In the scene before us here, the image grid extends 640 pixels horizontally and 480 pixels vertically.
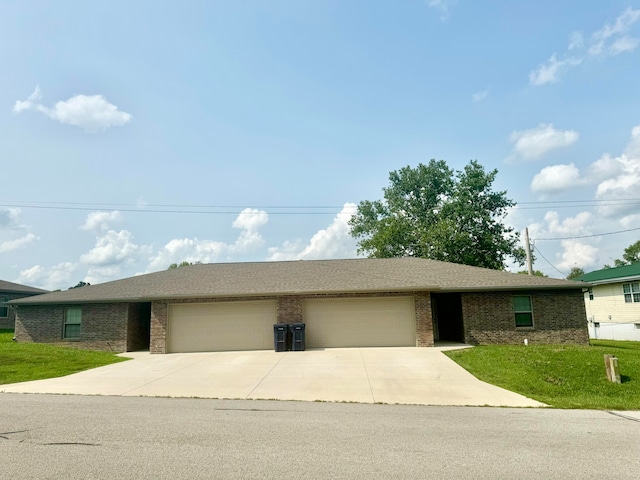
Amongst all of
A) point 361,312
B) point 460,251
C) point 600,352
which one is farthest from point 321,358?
point 460,251

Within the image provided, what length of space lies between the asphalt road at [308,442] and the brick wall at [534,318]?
9519 mm

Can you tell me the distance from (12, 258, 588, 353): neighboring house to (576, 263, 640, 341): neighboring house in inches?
344

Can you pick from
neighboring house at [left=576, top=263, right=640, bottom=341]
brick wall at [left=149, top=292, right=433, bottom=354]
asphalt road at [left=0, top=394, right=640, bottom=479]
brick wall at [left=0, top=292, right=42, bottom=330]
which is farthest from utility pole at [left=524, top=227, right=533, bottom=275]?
brick wall at [left=0, top=292, right=42, bottom=330]

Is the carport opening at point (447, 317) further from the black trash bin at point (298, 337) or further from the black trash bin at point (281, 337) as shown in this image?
the black trash bin at point (281, 337)

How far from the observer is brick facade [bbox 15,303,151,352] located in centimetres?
1827

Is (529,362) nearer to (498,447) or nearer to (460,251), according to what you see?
(498,447)

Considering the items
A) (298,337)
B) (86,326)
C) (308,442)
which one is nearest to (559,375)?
(308,442)

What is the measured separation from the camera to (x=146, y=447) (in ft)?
17.9

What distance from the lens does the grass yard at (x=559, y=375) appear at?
9.16m

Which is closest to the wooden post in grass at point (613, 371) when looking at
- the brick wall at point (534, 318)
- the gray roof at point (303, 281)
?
the gray roof at point (303, 281)

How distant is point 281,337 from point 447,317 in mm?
8497

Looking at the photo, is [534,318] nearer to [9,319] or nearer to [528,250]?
[528,250]

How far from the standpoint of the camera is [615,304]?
26.6 meters

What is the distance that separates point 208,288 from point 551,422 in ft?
46.6
